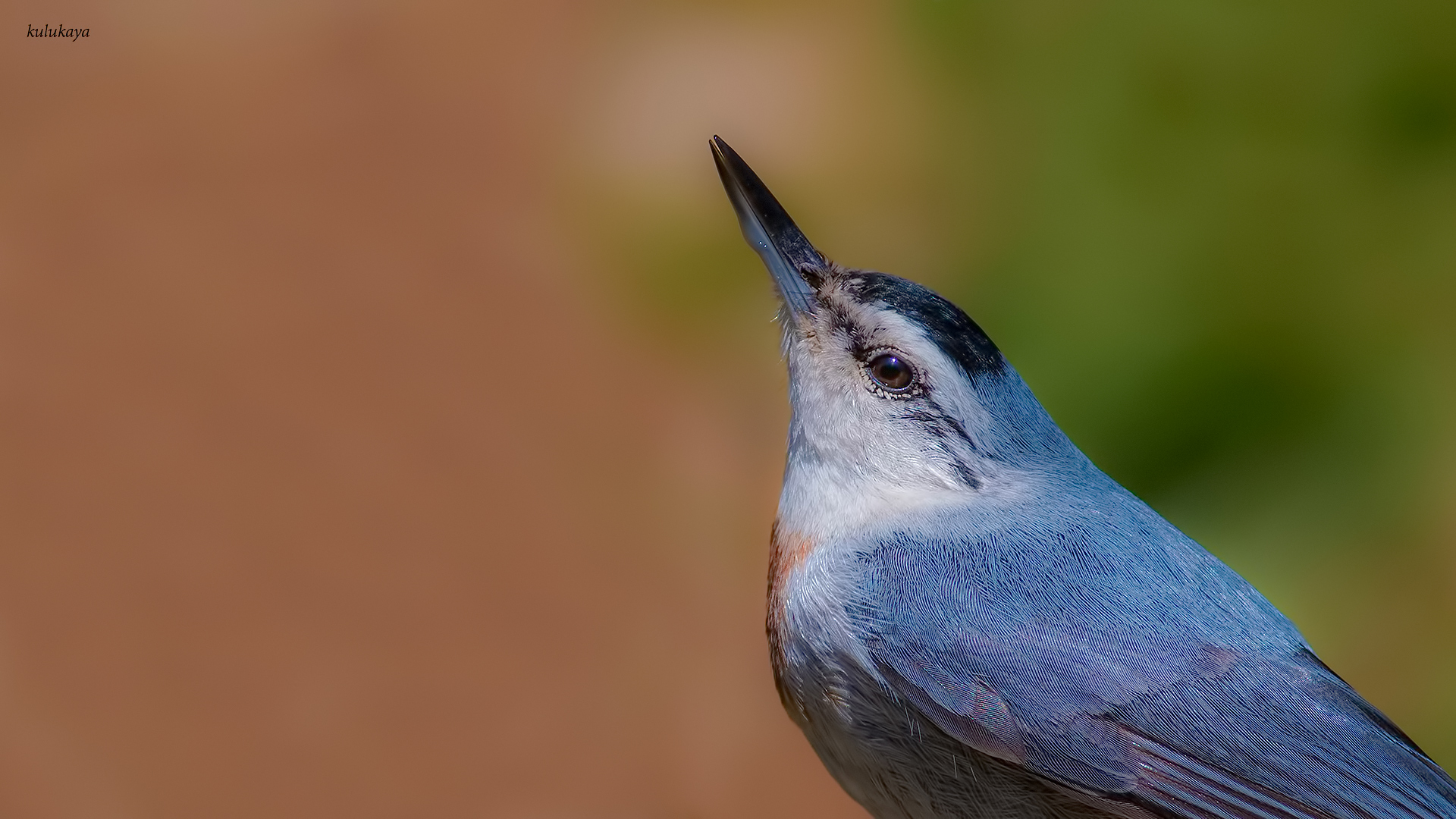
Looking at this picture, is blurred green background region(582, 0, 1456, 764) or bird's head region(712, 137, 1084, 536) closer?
bird's head region(712, 137, 1084, 536)

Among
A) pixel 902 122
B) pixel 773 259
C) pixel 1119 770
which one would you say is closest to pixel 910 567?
pixel 1119 770

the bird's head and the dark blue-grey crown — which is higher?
the dark blue-grey crown

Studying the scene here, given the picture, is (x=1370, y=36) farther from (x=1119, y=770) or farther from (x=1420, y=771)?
(x=1119, y=770)

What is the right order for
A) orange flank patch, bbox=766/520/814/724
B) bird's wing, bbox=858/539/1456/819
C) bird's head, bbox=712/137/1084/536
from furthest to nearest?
bird's head, bbox=712/137/1084/536 < orange flank patch, bbox=766/520/814/724 < bird's wing, bbox=858/539/1456/819

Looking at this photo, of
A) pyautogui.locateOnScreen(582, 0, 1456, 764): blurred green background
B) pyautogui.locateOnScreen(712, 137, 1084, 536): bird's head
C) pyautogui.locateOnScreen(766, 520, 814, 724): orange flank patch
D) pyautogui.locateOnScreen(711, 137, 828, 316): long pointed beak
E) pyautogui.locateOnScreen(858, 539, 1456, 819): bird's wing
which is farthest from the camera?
pyautogui.locateOnScreen(582, 0, 1456, 764): blurred green background

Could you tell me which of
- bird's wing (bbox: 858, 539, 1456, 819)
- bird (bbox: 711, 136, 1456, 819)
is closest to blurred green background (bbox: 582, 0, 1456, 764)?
bird (bbox: 711, 136, 1456, 819)

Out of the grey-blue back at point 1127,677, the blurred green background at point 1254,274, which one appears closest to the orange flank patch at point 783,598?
the grey-blue back at point 1127,677

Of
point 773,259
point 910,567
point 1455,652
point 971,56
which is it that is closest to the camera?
point 910,567

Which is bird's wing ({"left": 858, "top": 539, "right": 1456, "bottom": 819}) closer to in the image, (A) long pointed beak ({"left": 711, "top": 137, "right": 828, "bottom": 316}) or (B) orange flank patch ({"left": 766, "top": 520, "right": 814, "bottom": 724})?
(B) orange flank patch ({"left": 766, "top": 520, "right": 814, "bottom": 724})

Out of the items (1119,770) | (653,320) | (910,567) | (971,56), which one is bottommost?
(1119,770)
